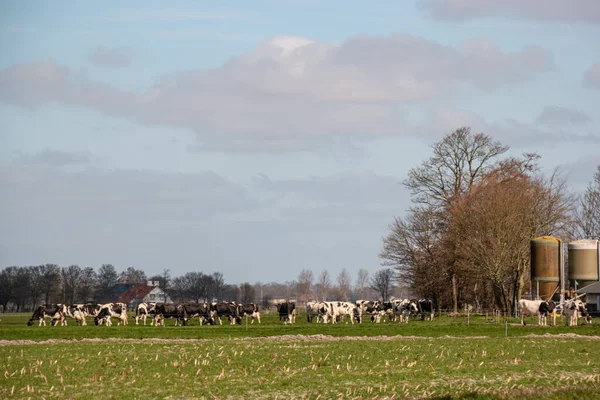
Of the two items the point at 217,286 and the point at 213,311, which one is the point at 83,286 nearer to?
the point at 217,286

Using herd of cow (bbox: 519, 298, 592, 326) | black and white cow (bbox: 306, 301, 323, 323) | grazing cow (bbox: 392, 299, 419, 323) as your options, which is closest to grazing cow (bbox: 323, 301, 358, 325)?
black and white cow (bbox: 306, 301, 323, 323)

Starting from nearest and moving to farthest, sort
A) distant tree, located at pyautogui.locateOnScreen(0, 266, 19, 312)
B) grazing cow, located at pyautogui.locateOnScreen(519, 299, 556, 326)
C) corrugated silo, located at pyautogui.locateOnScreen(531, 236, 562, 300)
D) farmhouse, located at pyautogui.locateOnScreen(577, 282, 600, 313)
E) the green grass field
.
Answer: the green grass field < grazing cow, located at pyautogui.locateOnScreen(519, 299, 556, 326) < corrugated silo, located at pyautogui.locateOnScreen(531, 236, 562, 300) < farmhouse, located at pyautogui.locateOnScreen(577, 282, 600, 313) < distant tree, located at pyautogui.locateOnScreen(0, 266, 19, 312)

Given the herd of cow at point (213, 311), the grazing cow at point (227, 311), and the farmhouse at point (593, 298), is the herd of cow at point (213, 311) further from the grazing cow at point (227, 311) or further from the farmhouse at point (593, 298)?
the farmhouse at point (593, 298)

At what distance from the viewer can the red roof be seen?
146375mm

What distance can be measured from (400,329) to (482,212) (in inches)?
839

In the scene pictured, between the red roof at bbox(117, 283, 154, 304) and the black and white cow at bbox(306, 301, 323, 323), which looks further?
the red roof at bbox(117, 283, 154, 304)

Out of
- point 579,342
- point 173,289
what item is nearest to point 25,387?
point 579,342

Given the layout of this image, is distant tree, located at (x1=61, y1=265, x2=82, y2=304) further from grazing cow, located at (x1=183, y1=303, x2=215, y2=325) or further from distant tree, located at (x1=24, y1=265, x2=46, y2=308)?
grazing cow, located at (x1=183, y1=303, x2=215, y2=325)

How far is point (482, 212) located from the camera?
2702 inches

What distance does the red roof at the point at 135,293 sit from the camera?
14638cm

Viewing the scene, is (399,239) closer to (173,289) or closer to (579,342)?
(579,342)

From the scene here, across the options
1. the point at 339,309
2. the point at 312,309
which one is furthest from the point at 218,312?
the point at 339,309

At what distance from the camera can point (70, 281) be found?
152000mm

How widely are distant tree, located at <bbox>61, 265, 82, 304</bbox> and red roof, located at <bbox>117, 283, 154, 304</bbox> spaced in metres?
8.15
